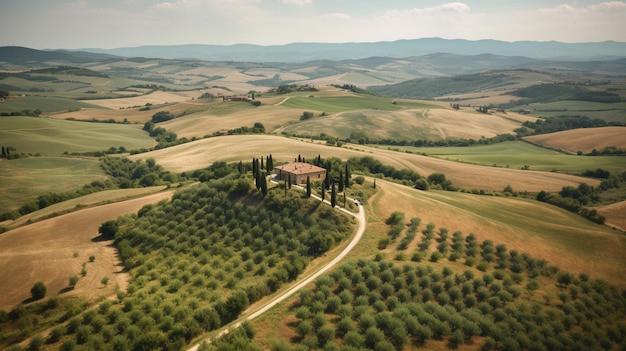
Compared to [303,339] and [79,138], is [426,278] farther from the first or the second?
[79,138]

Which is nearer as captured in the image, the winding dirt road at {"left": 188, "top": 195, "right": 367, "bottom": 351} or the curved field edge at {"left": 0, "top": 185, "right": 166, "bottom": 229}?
the winding dirt road at {"left": 188, "top": 195, "right": 367, "bottom": 351}

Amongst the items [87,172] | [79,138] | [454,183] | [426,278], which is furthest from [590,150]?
[79,138]

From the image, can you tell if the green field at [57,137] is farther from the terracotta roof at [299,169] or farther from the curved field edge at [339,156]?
the terracotta roof at [299,169]

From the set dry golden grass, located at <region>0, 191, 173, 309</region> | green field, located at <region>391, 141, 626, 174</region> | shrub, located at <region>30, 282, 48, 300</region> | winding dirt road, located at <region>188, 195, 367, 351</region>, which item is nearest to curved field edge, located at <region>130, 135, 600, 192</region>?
green field, located at <region>391, 141, 626, 174</region>

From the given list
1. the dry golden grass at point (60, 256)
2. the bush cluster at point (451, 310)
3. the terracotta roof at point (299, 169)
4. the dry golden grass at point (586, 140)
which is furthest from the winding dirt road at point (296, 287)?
the dry golden grass at point (586, 140)

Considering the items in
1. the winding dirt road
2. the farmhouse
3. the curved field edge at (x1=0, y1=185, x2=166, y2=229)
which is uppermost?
the farmhouse

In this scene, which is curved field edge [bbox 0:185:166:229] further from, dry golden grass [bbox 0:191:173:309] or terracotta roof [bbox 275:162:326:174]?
terracotta roof [bbox 275:162:326:174]
